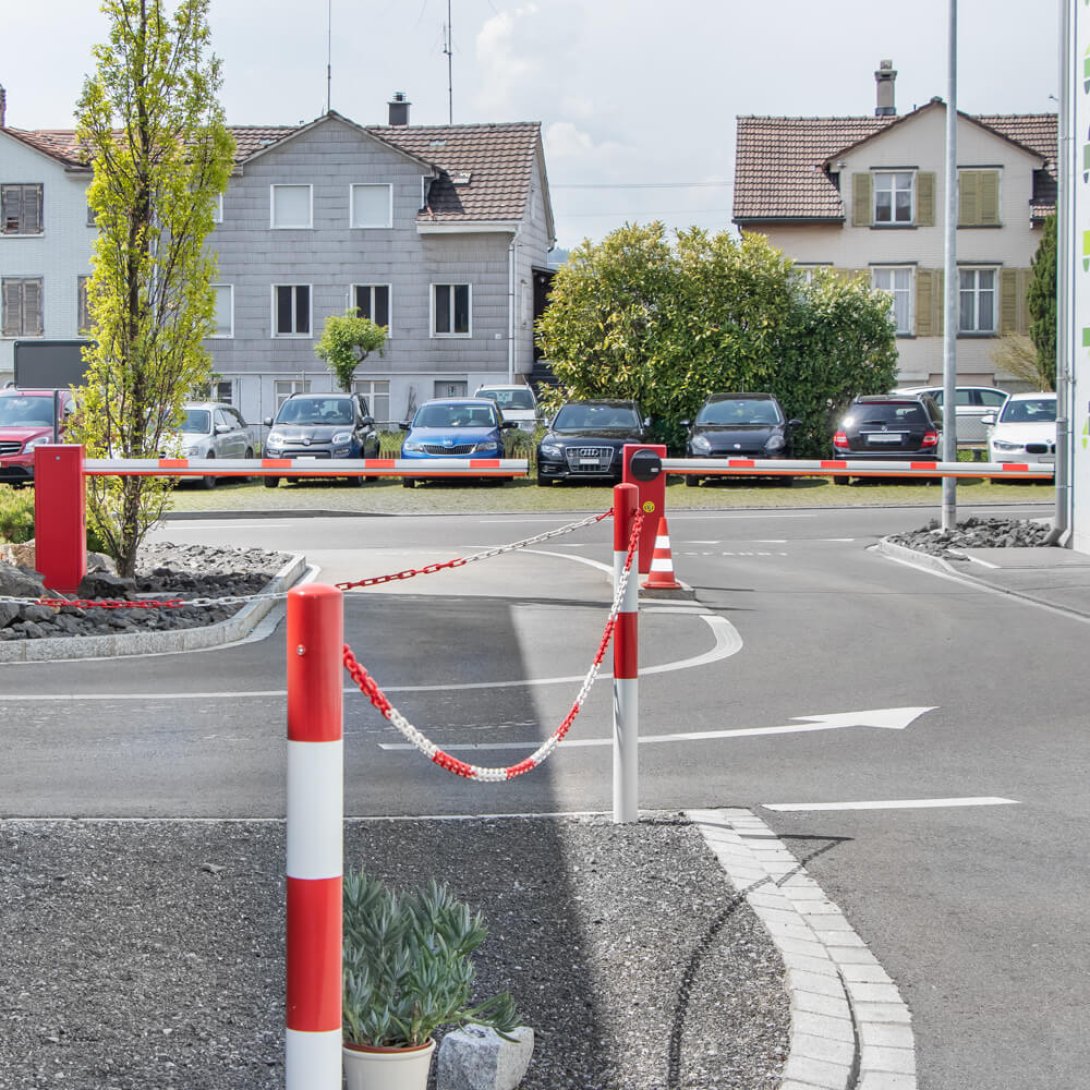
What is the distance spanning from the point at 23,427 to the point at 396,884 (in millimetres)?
28576

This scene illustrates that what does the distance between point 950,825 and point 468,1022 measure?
3450mm

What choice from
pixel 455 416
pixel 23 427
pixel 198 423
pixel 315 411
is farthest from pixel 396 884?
pixel 315 411

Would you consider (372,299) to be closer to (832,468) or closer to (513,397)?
(513,397)

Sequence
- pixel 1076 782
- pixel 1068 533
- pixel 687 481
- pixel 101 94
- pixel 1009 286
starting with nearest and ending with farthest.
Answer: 1. pixel 1076 782
2. pixel 101 94
3. pixel 1068 533
4. pixel 687 481
5. pixel 1009 286

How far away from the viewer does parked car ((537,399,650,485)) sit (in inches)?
1254

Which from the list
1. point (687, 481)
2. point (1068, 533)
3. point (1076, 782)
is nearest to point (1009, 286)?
point (687, 481)

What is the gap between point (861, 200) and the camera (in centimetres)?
5200

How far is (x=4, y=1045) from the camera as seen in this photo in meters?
4.14

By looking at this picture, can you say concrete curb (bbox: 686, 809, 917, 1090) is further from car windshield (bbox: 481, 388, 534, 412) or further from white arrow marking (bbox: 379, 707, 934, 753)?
car windshield (bbox: 481, 388, 534, 412)

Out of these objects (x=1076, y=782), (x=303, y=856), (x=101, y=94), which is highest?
(x=101, y=94)

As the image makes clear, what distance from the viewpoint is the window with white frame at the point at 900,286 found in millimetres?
52219

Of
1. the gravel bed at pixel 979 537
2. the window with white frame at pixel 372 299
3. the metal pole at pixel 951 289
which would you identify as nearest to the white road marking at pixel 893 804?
the gravel bed at pixel 979 537

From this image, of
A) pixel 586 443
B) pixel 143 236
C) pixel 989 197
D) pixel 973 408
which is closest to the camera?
pixel 143 236

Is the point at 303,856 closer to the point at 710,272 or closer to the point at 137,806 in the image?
the point at 137,806
